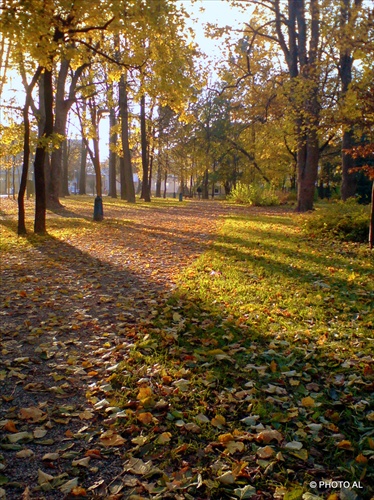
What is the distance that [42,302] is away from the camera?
5898 mm

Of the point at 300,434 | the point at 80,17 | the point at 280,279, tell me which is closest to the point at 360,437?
the point at 300,434

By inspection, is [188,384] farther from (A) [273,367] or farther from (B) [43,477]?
(B) [43,477]

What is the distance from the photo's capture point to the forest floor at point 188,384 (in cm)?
240

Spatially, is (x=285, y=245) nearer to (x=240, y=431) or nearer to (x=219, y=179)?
(x=240, y=431)

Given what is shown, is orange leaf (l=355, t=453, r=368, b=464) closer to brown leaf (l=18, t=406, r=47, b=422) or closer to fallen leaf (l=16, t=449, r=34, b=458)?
fallen leaf (l=16, t=449, r=34, b=458)

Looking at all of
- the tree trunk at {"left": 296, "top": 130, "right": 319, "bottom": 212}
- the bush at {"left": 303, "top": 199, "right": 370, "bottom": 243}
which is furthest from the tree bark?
the bush at {"left": 303, "top": 199, "right": 370, "bottom": 243}

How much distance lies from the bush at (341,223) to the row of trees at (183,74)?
80.8 inches

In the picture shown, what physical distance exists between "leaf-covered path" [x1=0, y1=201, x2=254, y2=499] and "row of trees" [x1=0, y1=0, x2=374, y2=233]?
13.5 ft

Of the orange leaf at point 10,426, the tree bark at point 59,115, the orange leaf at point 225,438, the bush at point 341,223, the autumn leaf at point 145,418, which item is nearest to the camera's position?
the orange leaf at point 225,438

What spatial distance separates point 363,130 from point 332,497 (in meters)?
9.01

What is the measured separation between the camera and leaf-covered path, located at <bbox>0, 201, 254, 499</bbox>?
2492 mm

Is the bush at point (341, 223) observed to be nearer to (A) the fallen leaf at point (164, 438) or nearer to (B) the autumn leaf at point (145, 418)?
(B) the autumn leaf at point (145, 418)

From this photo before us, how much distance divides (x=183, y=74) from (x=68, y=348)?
10.5 m

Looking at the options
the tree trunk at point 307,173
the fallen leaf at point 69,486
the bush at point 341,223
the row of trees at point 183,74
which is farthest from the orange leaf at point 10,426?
the tree trunk at point 307,173
